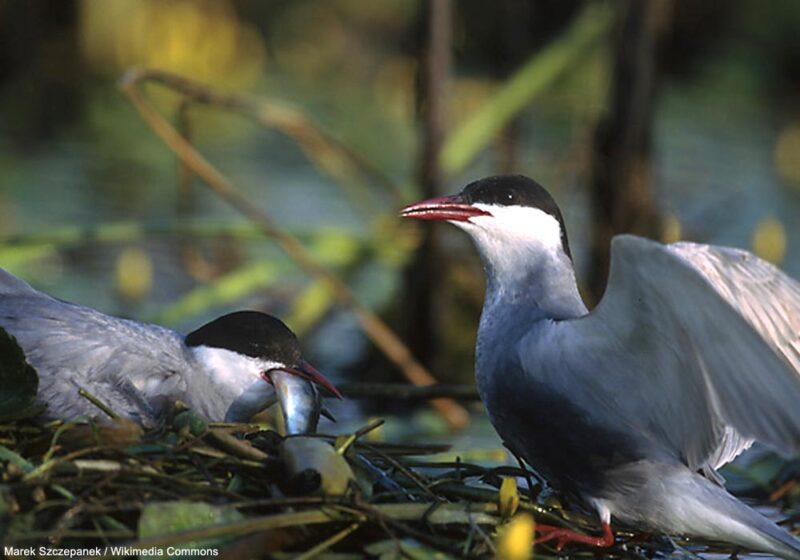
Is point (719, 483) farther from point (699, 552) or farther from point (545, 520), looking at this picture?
point (545, 520)

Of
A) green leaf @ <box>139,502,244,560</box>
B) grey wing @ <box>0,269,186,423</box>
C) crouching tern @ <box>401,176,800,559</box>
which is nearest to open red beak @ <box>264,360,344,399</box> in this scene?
grey wing @ <box>0,269,186,423</box>

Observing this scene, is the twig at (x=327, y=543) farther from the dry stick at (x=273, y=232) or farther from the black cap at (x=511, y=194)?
the dry stick at (x=273, y=232)

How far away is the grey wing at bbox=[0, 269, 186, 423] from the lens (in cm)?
459

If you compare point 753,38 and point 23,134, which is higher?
point 753,38

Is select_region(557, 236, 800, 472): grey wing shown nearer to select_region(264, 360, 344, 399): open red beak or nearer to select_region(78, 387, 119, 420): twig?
select_region(264, 360, 344, 399): open red beak

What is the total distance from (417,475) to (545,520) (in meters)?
0.38

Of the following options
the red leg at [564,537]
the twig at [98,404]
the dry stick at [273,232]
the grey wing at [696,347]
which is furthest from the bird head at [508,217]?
the dry stick at [273,232]

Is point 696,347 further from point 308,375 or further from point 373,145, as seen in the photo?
point 373,145

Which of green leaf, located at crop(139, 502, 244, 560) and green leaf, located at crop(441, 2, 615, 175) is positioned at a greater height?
green leaf, located at crop(441, 2, 615, 175)

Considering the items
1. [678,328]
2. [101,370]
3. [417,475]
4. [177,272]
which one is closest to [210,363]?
[101,370]

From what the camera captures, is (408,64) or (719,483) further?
(408,64)

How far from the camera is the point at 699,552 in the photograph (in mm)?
4770

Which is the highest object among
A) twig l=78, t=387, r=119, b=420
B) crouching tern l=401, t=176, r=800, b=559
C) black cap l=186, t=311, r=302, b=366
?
crouching tern l=401, t=176, r=800, b=559

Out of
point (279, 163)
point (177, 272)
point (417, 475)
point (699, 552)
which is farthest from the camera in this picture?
point (279, 163)
